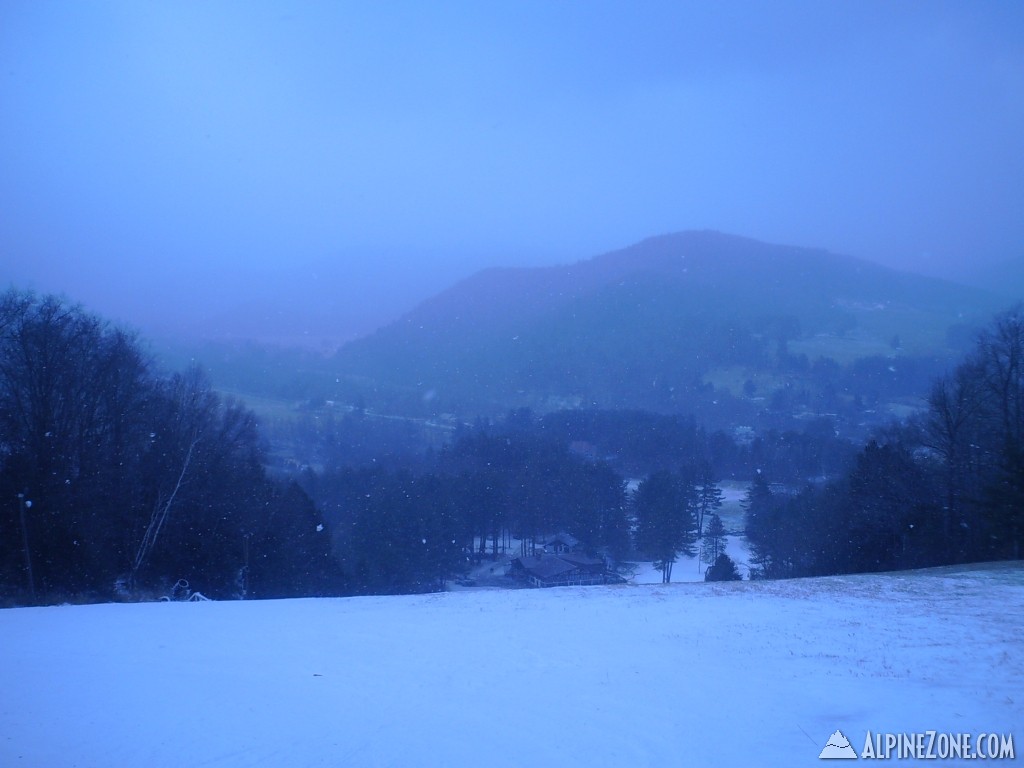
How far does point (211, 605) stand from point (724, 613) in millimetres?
10225

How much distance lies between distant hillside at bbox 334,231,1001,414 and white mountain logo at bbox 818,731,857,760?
44.5 metres

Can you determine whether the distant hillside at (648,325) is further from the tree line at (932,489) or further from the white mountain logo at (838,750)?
the white mountain logo at (838,750)

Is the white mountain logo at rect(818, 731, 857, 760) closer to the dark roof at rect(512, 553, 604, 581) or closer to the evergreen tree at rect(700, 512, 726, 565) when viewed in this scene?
the dark roof at rect(512, 553, 604, 581)

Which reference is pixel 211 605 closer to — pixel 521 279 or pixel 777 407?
pixel 777 407

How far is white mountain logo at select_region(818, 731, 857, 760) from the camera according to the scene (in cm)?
547

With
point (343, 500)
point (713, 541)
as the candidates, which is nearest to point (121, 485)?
point (343, 500)

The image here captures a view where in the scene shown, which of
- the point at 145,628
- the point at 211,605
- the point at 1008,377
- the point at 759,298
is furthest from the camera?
the point at 759,298

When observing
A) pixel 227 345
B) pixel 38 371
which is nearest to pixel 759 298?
pixel 227 345

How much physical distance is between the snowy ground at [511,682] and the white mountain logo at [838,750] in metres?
0.09

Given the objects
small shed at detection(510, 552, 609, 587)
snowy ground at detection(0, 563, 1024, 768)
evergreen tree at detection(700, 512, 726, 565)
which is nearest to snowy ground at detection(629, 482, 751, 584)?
evergreen tree at detection(700, 512, 726, 565)

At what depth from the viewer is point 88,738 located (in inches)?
241

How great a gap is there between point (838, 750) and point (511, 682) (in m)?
3.54

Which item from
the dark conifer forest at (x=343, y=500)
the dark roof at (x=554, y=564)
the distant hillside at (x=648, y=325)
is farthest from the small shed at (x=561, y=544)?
the distant hillside at (x=648, y=325)

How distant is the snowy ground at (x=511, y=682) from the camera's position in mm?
5938
